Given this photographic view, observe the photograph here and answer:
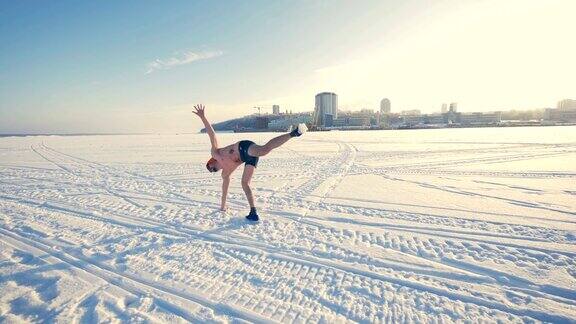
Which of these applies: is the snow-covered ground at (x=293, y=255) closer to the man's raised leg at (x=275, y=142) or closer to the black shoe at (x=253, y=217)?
the black shoe at (x=253, y=217)

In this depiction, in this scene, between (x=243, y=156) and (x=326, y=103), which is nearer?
(x=243, y=156)

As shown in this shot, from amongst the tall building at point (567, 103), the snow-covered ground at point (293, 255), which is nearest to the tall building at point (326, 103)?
the tall building at point (567, 103)

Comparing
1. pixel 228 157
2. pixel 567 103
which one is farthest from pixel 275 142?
pixel 567 103

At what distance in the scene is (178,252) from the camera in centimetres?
400

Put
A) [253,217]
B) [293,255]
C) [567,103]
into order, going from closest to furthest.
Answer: [293,255]
[253,217]
[567,103]

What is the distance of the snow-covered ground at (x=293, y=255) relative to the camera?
279cm

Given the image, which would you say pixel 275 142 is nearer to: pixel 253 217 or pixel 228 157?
pixel 228 157

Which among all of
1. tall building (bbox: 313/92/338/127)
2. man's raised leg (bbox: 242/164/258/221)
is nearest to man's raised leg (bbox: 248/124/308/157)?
man's raised leg (bbox: 242/164/258/221)

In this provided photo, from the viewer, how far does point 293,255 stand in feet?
12.7

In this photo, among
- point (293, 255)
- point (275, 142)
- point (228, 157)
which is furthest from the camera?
point (228, 157)

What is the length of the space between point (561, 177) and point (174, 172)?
44.3 feet

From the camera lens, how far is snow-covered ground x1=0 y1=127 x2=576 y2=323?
2791 millimetres

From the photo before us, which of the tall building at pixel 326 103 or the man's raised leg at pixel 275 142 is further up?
the tall building at pixel 326 103

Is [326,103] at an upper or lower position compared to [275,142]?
upper
